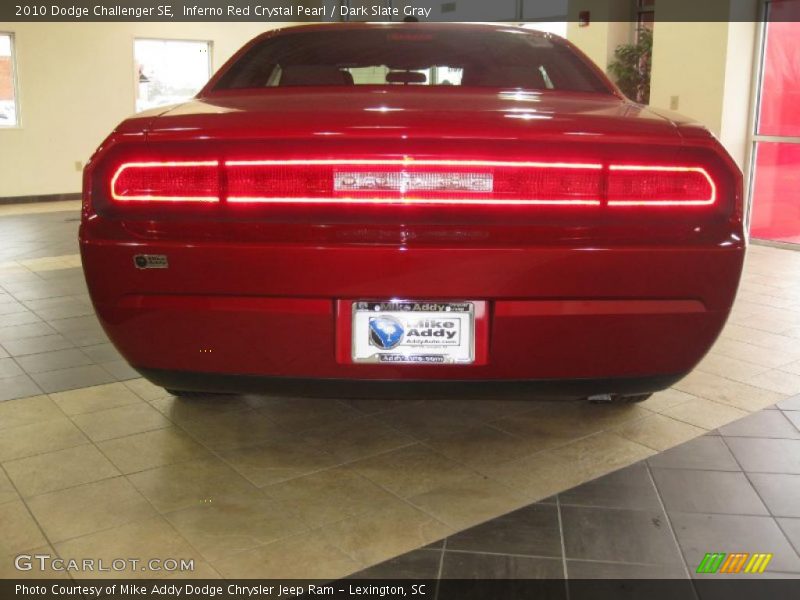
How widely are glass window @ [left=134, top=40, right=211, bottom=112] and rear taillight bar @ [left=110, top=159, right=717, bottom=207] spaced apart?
1071 cm

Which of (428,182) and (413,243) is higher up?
(428,182)

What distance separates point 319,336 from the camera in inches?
78.2

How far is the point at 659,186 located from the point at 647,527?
0.86 metres

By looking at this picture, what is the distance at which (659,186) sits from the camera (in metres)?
1.98

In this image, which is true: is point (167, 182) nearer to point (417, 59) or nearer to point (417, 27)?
point (417, 59)

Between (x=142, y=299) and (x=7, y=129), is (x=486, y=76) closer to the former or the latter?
(x=142, y=299)

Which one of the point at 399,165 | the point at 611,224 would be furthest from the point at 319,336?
the point at 611,224

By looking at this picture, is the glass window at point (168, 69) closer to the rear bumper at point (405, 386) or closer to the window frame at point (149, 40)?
the window frame at point (149, 40)

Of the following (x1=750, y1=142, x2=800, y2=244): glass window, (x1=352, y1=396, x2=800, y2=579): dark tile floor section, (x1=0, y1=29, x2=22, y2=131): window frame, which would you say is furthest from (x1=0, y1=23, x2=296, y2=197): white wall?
(x1=352, y1=396, x2=800, y2=579): dark tile floor section

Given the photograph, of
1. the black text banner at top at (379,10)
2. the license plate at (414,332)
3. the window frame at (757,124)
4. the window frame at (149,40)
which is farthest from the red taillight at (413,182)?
the window frame at (149,40)

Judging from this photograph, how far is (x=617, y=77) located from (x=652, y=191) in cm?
719

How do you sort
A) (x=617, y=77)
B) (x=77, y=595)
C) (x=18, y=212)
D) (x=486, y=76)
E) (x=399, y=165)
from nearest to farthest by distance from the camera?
(x=77, y=595) < (x=399, y=165) < (x=486, y=76) < (x=617, y=77) < (x=18, y=212)

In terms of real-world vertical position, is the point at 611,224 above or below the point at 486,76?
below
